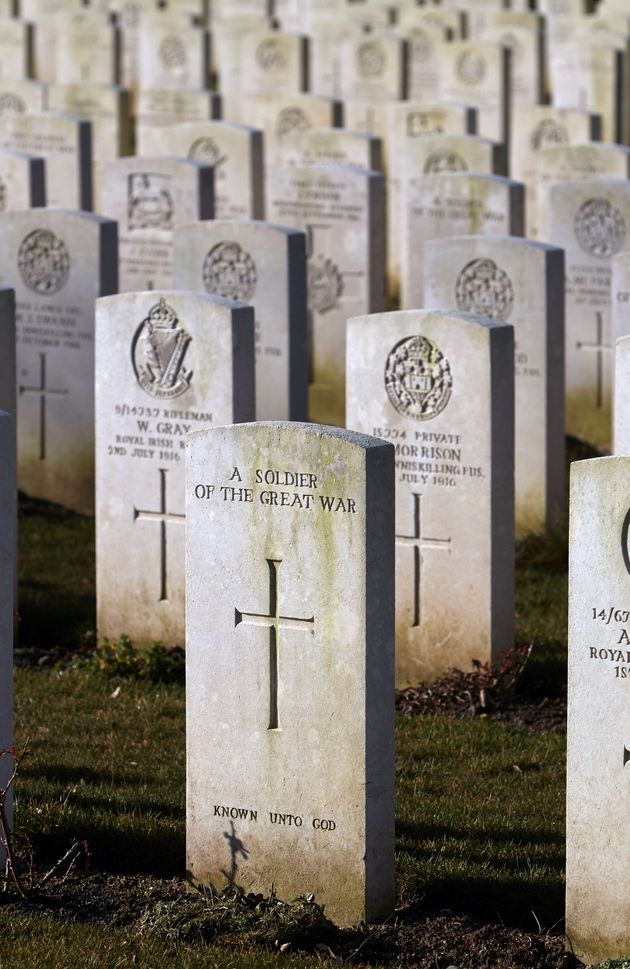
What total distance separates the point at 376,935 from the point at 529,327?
514cm

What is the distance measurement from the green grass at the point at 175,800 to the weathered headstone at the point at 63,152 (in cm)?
667

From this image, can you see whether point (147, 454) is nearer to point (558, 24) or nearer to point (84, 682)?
point (84, 682)

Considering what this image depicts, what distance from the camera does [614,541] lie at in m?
5.61

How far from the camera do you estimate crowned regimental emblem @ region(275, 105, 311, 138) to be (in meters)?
18.5

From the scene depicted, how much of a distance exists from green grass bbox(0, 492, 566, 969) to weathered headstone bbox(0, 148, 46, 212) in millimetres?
4775

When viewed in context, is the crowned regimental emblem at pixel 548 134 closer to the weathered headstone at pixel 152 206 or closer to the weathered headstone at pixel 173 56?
the weathered headstone at pixel 173 56

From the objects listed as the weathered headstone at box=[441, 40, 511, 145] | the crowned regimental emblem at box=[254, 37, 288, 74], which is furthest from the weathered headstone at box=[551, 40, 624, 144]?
the crowned regimental emblem at box=[254, 37, 288, 74]

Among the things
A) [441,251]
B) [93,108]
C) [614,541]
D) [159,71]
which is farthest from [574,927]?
[159,71]

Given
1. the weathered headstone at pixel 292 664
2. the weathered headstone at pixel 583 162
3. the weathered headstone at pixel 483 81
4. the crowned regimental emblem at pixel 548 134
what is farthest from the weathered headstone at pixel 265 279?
the weathered headstone at pixel 483 81

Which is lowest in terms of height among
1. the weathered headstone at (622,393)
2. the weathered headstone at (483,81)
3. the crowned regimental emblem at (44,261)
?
the weathered headstone at (622,393)

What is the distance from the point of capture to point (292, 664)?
607 centimetres

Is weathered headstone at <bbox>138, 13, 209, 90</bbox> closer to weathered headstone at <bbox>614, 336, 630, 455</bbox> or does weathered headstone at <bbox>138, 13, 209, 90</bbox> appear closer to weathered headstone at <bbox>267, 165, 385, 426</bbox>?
weathered headstone at <bbox>267, 165, 385, 426</bbox>

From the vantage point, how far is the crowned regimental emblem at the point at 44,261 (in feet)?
36.6

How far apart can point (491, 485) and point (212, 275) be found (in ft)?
10.4
